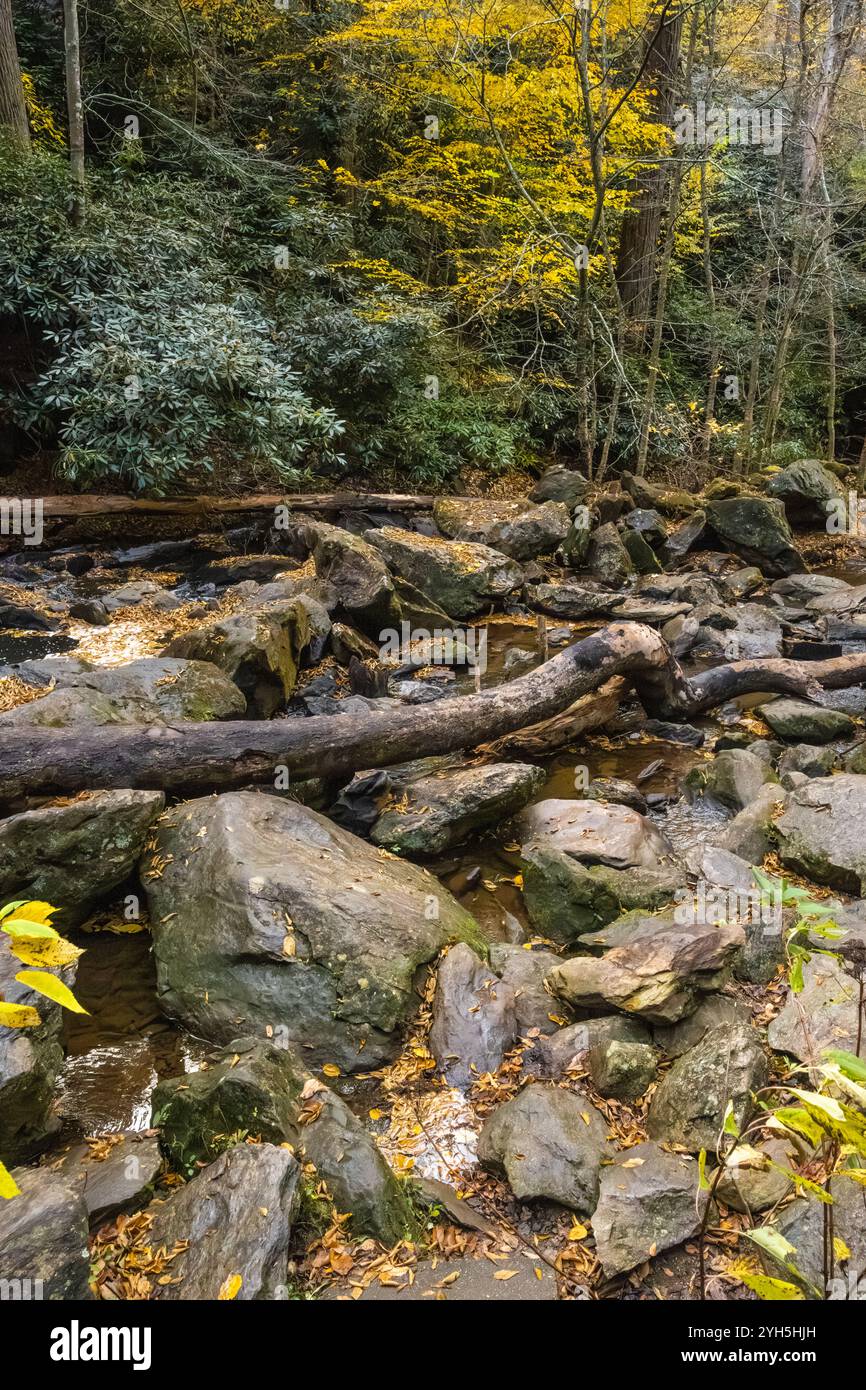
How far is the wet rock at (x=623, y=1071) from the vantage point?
330 cm

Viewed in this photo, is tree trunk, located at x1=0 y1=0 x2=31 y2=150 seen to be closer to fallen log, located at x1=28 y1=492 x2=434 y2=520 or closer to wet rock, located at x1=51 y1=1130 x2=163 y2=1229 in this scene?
fallen log, located at x1=28 y1=492 x2=434 y2=520

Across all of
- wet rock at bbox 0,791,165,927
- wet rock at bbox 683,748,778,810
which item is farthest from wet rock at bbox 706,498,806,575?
wet rock at bbox 0,791,165,927

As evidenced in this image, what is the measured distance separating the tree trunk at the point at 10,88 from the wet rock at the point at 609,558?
30.3 ft

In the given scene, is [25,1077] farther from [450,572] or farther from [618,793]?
[450,572]

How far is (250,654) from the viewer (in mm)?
6637

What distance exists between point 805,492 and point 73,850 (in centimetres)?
1292

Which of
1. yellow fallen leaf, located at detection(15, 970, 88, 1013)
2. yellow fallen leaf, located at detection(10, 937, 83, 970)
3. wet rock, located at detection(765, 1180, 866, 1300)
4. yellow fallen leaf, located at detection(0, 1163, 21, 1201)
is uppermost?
yellow fallen leaf, located at detection(15, 970, 88, 1013)

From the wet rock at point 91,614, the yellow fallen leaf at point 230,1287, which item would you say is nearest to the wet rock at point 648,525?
the wet rock at point 91,614

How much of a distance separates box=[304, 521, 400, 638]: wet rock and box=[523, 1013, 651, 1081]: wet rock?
5616 mm

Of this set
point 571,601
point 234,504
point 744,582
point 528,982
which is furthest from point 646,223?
point 528,982

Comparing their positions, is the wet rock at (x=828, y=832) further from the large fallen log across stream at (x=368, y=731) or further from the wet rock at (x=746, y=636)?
the wet rock at (x=746, y=636)

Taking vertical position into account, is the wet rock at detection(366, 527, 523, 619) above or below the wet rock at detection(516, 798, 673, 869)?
above

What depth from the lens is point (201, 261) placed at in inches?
441

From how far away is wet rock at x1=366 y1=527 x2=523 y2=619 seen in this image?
964cm
